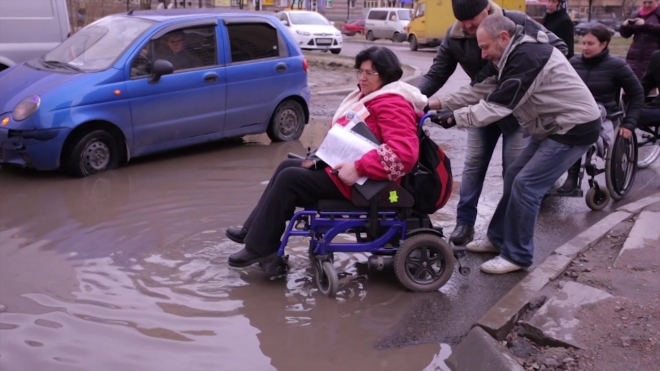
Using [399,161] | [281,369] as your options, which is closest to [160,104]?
[399,161]

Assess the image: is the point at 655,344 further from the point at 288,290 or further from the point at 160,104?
the point at 160,104

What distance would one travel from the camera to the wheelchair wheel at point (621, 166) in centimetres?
741

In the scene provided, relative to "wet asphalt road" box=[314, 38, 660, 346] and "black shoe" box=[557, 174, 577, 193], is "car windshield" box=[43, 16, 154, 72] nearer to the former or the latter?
"wet asphalt road" box=[314, 38, 660, 346]

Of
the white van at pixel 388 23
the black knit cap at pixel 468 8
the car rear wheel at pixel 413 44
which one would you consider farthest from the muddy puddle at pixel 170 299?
the white van at pixel 388 23

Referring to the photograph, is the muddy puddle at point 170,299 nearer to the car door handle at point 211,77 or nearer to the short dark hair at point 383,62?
the short dark hair at point 383,62

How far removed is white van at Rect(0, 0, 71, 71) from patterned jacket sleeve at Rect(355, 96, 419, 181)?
684cm

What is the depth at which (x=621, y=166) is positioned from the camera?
7.59 m

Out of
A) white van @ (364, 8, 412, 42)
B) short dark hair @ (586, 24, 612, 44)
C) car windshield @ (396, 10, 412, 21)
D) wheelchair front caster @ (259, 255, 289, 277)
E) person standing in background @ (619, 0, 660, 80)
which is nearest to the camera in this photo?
wheelchair front caster @ (259, 255, 289, 277)

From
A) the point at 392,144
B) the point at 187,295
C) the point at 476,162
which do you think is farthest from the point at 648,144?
the point at 187,295

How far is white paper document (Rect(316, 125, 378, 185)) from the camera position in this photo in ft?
16.2

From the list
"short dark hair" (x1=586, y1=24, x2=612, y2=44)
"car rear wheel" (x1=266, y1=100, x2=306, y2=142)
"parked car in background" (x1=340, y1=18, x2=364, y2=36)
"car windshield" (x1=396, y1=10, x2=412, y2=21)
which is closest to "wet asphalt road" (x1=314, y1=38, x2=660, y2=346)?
"short dark hair" (x1=586, y1=24, x2=612, y2=44)

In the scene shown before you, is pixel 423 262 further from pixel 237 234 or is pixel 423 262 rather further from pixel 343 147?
pixel 237 234

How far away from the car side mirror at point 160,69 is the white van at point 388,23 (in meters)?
32.4

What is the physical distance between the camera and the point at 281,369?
13.5 feet
